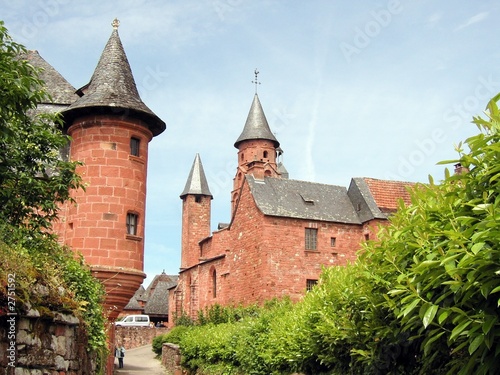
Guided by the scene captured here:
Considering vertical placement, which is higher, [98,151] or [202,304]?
[98,151]

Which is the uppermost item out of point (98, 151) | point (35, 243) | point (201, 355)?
point (98, 151)

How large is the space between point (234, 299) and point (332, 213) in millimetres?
7978

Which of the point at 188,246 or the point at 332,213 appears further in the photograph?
the point at 188,246

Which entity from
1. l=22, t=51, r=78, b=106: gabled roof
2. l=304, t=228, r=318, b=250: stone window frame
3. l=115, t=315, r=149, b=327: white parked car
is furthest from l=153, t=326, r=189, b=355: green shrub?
l=22, t=51, r=78, b=106: gabled roof

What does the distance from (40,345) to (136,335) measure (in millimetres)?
42328

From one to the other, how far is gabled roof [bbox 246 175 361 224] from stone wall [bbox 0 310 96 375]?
88.1 ft

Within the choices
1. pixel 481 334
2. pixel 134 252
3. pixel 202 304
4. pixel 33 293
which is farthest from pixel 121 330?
pixel 481 334

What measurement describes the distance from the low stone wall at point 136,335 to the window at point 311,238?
17.1 metres

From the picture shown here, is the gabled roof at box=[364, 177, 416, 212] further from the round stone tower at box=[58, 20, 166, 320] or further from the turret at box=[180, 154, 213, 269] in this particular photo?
the round stone tower at box=[58, 20, 166, 320]

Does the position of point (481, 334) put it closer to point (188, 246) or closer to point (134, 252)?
point (134, 252)

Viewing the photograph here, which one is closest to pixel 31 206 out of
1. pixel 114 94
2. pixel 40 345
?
pixel 40 345

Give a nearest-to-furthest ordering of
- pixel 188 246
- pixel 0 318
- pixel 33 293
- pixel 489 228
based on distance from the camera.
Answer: pixel 489 228
pixel 0 318
pixel 33 293
pixel 188 246

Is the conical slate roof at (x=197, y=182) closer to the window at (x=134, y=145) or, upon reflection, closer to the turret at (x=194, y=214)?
the turret at (x=194, y=214)

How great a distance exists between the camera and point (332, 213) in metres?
39.8
